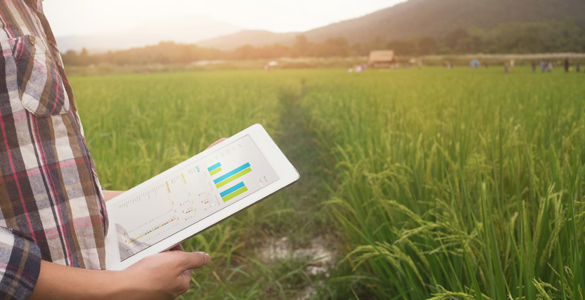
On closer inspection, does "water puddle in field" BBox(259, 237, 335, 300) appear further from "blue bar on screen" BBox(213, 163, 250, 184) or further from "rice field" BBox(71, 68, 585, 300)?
"blue bar on screen" BBox(213, 163, 250, 184)

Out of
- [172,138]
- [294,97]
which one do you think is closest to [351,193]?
[172,138]

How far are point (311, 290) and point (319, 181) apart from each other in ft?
6.17

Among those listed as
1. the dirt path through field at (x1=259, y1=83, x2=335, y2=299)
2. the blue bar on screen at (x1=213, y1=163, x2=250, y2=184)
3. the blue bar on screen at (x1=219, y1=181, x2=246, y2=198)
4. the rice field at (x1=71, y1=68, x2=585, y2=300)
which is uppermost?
the blue bar on screen at (x1=213, y1=163, x2=250, y2=184)

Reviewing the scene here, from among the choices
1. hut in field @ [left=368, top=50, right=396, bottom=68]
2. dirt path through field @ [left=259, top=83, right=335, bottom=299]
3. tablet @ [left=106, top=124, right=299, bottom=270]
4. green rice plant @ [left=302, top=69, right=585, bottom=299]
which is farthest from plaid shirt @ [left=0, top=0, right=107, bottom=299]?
hut in field @ [left=368, top=50, right=396, bottom=68]

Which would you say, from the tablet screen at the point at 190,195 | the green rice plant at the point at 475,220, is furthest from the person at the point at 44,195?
the green rice plant at the point at 475,220

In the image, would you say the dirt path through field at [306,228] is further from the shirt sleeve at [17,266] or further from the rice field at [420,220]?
the shirt sleeve at [17,266]

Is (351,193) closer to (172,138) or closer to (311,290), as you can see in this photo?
(311,290)

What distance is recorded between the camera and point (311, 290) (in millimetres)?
1711

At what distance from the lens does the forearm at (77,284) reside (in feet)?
1.90

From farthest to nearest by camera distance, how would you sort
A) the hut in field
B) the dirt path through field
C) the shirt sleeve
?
the hut in field, the dirt path through field, the shirt sleeve

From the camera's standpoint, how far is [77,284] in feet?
1.97

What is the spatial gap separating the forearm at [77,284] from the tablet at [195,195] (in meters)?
0.10

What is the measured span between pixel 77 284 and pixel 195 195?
0.31 metres

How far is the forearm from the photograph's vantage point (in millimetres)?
581
